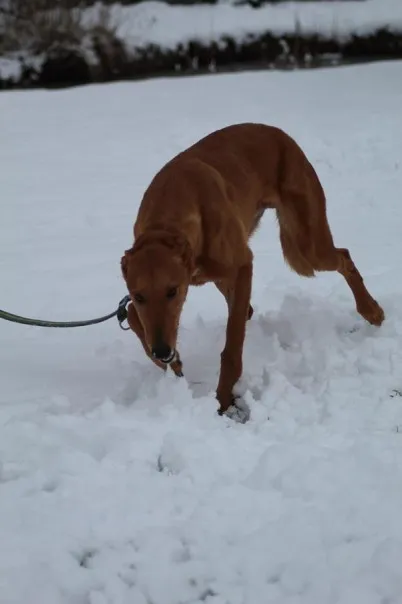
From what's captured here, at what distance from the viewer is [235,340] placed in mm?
3361

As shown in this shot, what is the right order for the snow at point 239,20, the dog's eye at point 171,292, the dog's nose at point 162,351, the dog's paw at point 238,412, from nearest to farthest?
1. the dog's nose at point 162,351
2. the dog's eye at point 171,292
3. the dog's paw at point 238,412
4. the snow at point 239,20

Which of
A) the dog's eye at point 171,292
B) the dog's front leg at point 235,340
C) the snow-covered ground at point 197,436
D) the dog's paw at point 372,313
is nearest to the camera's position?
the snow-covered ground at point 197,436

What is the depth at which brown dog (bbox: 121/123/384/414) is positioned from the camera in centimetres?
293

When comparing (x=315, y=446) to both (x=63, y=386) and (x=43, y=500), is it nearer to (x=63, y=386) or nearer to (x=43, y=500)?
(x=43, y=500)

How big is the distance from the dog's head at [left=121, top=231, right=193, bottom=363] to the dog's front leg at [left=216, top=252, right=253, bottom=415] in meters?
0.44

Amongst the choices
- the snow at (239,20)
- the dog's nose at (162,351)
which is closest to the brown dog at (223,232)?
the dog's nose at (162,351)

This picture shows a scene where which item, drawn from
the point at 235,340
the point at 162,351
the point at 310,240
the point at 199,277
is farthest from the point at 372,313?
the point at 162,351

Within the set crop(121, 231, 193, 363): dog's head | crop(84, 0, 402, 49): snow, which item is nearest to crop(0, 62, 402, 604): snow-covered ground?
crop(121, 231, 193, 363): dog's head

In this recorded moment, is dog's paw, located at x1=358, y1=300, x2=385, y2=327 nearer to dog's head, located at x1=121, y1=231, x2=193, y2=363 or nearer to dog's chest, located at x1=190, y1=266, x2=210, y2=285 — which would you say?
dog's chest, located at x1=190, y1=266, x2=210, y2=285

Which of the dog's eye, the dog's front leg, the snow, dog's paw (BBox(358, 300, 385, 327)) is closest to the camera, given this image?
the dog's eye

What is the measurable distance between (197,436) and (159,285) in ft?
2.00

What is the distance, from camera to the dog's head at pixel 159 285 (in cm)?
287

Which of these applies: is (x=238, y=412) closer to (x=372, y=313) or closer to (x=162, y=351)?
(x=162, y=351)

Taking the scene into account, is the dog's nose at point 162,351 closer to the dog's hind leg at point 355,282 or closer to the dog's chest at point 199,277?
the dog's chest at point 199,277
